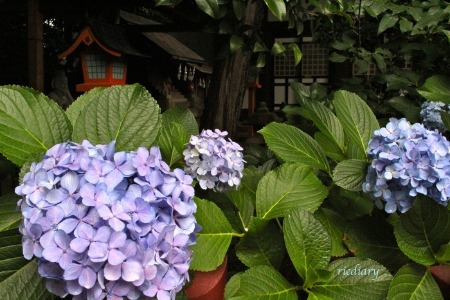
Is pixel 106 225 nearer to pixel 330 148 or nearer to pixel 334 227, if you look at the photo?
pixel 334 227

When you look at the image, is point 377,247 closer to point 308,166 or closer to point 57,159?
point 308,166

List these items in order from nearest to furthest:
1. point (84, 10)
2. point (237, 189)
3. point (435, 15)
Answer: point (237, 189) < point (435, 15) < point (84, 10)

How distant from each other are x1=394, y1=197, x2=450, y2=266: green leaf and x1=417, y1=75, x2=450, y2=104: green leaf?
70 centimetres

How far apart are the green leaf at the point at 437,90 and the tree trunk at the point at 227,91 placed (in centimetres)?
67

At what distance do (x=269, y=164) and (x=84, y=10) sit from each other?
1.26m

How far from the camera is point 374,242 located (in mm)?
870

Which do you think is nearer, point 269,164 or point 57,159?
point 57,159

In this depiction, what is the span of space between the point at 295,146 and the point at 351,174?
14 centimetres

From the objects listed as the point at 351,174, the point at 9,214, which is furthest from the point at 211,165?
the point at 9,214

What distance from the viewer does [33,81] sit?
2.15 metres

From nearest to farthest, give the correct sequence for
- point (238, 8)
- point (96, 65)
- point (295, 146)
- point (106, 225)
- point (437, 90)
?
point (106, 225)
point (295, 146)
point (238, 8)
point (437, 90)
point (96, 65)

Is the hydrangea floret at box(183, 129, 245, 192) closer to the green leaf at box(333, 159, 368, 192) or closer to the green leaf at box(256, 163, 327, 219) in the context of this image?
the green leaf at box(256, 163, 327, 219)

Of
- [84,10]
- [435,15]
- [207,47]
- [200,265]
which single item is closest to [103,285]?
[200,265]

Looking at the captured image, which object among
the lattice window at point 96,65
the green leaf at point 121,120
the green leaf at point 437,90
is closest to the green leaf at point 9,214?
the green leaf at point 121,120
